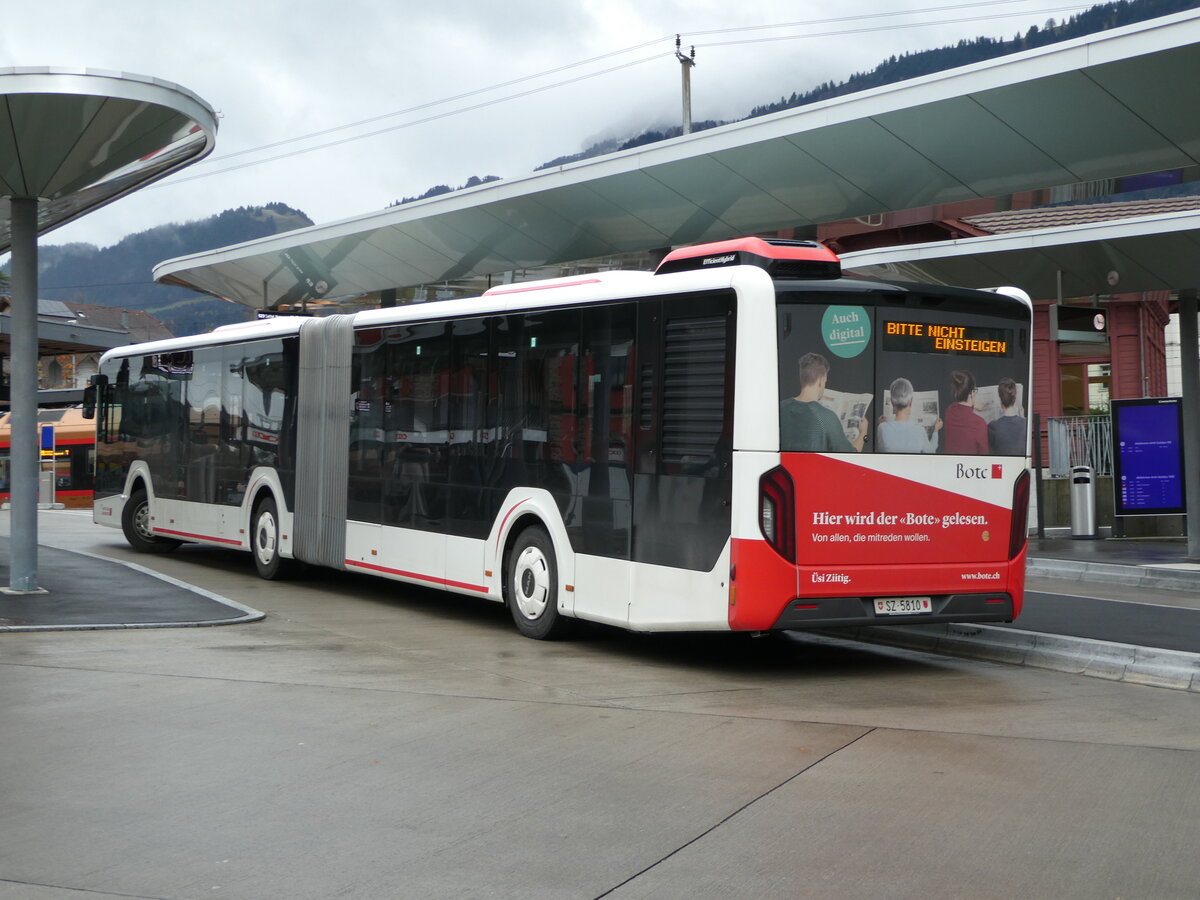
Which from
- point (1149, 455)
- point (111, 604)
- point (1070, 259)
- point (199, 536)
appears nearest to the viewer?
point (111, 604)

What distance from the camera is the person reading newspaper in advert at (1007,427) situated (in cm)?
1052

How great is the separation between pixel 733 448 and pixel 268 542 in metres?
8.74

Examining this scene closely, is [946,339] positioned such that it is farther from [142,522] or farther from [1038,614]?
[142,522]

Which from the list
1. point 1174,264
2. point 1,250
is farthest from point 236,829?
point 1,250

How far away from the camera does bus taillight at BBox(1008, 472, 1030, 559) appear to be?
10.6 meters

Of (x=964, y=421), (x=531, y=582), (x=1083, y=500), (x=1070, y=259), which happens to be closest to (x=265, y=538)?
(x=531, y=582)

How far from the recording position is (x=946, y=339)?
405 inches

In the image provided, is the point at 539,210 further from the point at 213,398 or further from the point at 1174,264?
the point at 1174,264

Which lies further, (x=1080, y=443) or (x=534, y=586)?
(x=1080, y=443)

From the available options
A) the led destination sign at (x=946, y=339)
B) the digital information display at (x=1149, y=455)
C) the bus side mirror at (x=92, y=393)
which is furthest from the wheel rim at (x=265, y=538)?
the digital information display at (x=1149, y=455)

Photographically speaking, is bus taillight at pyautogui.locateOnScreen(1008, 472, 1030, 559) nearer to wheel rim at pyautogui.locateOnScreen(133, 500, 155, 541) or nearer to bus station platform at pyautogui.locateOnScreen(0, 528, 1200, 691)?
bus station platform at pyautogui.locateOnScreen(0, 528, 1200, 691)

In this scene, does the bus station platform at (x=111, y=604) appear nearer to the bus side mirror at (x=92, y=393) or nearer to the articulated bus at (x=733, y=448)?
Answer: the articulated bus at (x=733, y=448)

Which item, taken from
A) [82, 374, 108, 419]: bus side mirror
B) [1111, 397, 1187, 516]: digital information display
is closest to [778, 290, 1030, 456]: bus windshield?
[1111, 397, 1187, 516]: digital information display

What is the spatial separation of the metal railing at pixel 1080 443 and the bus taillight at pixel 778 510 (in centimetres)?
1918
